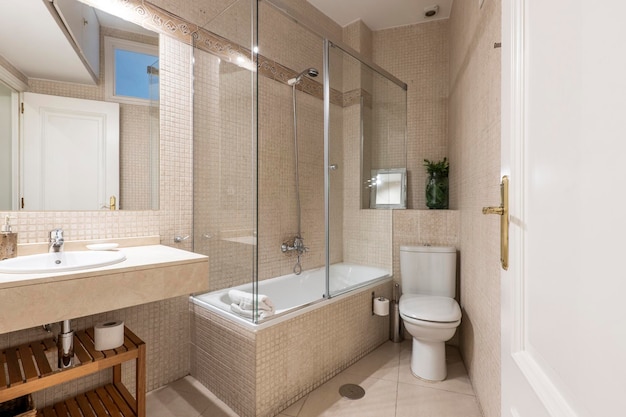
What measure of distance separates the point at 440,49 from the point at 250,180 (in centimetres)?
233

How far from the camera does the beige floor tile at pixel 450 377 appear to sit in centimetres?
193

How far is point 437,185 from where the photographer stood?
276cm

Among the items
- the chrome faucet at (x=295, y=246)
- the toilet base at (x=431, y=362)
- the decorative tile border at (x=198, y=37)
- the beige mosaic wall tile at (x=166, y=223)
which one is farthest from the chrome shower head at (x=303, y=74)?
the toilet base at (x=431, y=362)

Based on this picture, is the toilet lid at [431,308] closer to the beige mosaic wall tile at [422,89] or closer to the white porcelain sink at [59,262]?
the beige mosaic wall tile at [422,89]

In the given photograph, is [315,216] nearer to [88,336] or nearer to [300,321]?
[300,321]

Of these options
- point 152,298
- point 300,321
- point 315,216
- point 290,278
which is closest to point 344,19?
point 315,216

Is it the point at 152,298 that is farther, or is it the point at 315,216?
the point at 315,216

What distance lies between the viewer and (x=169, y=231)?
189 cm

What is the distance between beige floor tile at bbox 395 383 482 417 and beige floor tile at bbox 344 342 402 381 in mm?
164

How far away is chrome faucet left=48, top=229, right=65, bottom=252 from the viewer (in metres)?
1.41

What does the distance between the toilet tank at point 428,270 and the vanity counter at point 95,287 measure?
5.54ft

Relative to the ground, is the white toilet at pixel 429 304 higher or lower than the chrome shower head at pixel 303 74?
lower

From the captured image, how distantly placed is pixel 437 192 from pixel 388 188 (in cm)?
42

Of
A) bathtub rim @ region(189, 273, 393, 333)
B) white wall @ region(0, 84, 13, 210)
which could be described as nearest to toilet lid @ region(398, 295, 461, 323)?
bathtub rim @ region(189, 273, 393, 333)
